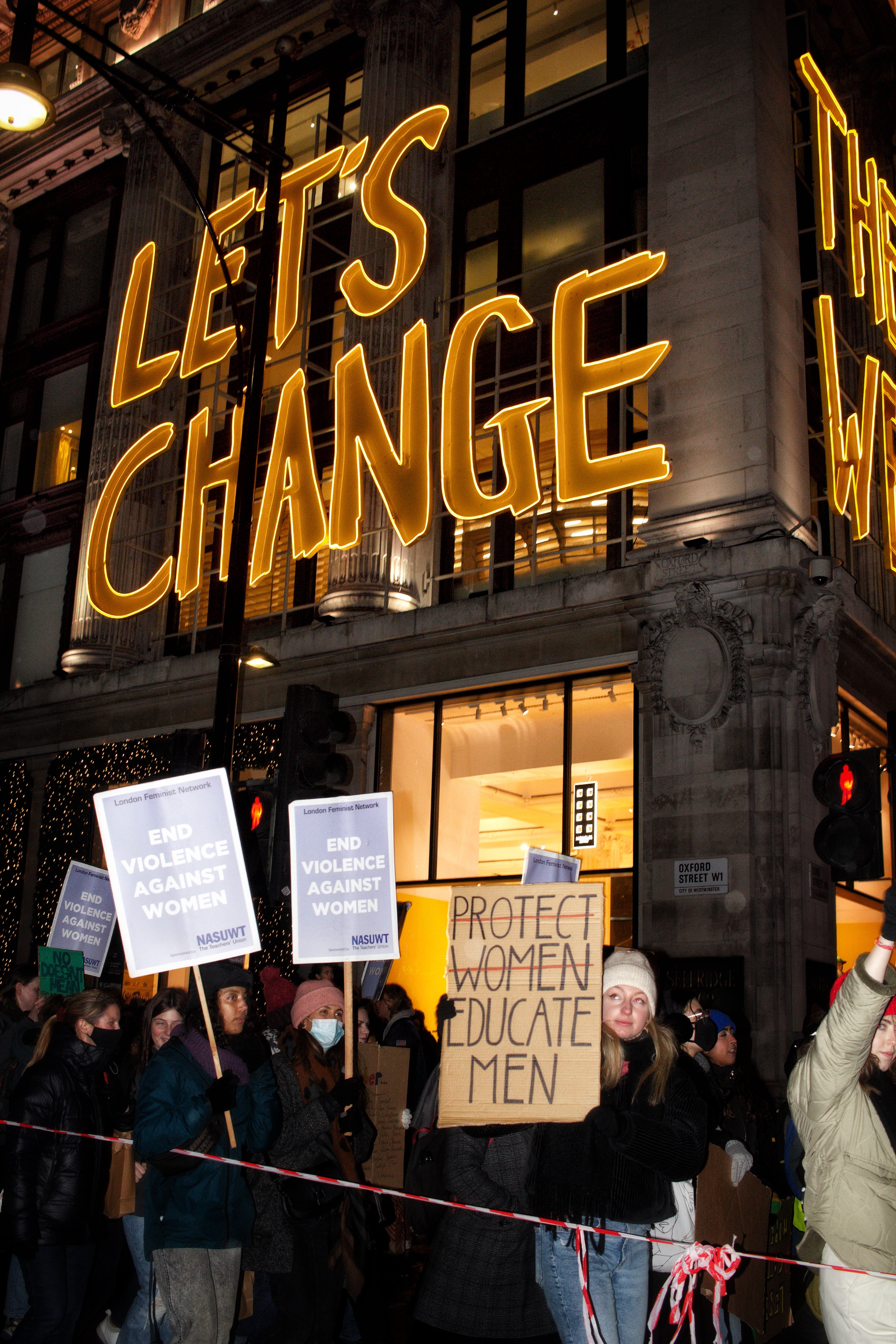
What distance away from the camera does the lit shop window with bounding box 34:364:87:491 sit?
83.8ft

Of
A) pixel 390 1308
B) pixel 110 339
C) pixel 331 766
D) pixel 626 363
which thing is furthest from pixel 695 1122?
pixel 110 339

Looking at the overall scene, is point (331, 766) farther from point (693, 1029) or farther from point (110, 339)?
point (110, 339)

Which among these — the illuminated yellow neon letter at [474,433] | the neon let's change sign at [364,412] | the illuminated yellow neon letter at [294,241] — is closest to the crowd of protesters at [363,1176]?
the illuminated yellow neon letter at [474,433]

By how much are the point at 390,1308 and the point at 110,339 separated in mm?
19956

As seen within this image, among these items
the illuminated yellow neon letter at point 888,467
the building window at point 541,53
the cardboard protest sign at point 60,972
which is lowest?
the cardboard protest sign at point 60,972

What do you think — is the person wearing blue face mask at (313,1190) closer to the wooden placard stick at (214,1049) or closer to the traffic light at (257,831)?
the wooden placard stick at (214,1049)

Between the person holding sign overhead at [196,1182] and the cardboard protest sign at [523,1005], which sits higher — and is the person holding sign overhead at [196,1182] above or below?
below

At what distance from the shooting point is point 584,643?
1611 centimetres

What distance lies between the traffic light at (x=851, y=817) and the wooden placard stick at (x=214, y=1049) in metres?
4.06

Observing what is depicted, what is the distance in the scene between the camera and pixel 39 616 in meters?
24.8

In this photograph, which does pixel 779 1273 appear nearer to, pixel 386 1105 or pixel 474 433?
pixel 386 1105

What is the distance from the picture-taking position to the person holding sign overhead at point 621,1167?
15.7ft

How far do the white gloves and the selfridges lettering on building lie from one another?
16.5ft

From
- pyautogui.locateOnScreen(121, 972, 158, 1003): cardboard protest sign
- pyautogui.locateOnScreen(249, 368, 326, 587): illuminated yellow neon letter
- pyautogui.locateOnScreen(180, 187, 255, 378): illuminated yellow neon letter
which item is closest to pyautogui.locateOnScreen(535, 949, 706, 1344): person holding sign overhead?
pyautogui.locateOnScreen(121, 972, 158, 1003): cardboard protest sign
